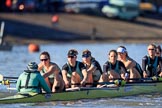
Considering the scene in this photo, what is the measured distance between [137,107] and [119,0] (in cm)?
4541

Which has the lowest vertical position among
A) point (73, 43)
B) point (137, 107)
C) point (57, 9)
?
point (137, 107)

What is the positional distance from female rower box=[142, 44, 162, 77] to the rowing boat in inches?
31.9

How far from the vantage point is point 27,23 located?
57.7 meters

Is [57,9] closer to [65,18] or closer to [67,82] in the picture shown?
[65,18]

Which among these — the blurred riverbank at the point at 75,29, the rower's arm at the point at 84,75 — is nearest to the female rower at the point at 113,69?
the rower's arm at the point at 84,75

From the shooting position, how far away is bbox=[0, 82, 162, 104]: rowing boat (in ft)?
61.6

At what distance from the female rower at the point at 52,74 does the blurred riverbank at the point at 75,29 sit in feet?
110

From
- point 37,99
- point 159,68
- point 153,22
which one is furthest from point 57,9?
point 37,99

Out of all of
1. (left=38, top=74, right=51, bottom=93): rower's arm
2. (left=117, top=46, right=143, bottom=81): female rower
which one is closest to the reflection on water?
(left=38, top=74, right=51, bottom=93): rower's arm

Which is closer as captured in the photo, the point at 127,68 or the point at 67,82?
the point at 67,82

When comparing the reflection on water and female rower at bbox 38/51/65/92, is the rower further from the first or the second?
female rower at bbox 38/51/65/92

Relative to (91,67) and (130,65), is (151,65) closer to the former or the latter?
(130,65)

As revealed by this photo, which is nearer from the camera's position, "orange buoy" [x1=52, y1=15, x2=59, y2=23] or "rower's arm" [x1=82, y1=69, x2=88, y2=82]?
"rower's arm" [x1=82, y1=69, x2=88, y2=82]

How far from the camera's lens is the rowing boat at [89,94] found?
18.8 meters
